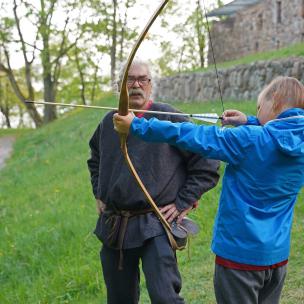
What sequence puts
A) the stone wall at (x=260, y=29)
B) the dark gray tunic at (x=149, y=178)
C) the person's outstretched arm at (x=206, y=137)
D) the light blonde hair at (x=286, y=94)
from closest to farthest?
the person's outstretched arm at (x=206, y=137) < the light blonde hair at (x=286, y=94) < the dark gray tunic at (x=149, y=178) < the stone wall at (x=260, y=29)

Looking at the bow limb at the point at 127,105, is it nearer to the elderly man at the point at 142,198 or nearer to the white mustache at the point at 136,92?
the elderly man at the point at 142,198

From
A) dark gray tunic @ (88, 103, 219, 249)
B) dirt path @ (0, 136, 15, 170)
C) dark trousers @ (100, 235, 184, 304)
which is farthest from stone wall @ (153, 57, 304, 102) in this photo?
dark trousers @ (100, 235, 184, 304)

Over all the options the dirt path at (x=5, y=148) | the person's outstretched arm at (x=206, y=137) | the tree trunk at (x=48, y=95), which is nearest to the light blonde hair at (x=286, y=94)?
the person's outstretched arm at (x=206, y=137)

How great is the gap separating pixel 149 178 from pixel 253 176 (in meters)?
0.59

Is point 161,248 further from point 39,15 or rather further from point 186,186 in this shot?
point 39,15

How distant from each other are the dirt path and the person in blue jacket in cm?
1212

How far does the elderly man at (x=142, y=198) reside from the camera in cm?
258

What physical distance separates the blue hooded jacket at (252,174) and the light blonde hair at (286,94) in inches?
1.6

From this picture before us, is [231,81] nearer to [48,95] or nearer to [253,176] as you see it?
[253,176]

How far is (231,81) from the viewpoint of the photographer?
1445cm

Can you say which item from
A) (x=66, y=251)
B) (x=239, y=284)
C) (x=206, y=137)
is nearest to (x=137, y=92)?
(x=206, y=137)

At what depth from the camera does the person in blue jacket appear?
2.13m

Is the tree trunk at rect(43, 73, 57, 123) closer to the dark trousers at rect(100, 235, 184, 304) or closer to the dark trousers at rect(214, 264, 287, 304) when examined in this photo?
the dark trousers at rect(100, 235, 184, 304)

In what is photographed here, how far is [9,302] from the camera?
182 inches
